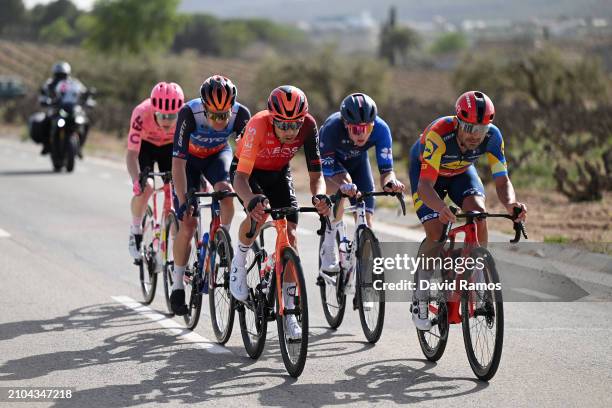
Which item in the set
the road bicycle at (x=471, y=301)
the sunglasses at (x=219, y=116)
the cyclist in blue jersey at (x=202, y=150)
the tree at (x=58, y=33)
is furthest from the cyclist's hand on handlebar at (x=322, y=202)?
the tree at (x=58, y=33)

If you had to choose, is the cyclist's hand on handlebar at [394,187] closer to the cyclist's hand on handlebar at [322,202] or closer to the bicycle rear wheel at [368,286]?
the bicycle rear wheel at [368,286]

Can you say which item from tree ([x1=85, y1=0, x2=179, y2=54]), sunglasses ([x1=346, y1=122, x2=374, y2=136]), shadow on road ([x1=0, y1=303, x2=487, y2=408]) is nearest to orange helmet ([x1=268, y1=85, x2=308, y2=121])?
sunglasses ([x1=346, y1=122, x2=374, y2=136])

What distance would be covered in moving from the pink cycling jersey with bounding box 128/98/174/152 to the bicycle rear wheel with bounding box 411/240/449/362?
3458mm

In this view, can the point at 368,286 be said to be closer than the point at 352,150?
Yes

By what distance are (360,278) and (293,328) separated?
1.50m

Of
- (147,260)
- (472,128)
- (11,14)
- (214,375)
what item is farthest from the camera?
(11,14)

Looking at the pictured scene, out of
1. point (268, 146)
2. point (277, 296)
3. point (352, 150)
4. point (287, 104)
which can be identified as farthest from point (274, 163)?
point (352, 150)

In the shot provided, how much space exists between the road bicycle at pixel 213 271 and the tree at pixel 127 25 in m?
93.8

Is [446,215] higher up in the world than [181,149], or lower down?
lower down

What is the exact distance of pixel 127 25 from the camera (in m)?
104

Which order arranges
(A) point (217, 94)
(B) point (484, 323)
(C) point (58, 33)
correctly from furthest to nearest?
(C) point (58, 33) → (A) point (217, 94) → (B) point (484, 323)

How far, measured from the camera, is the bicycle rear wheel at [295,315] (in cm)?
712

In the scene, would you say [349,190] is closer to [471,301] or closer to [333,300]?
[471,301]

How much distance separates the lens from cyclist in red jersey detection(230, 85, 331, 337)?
7.38 meters
